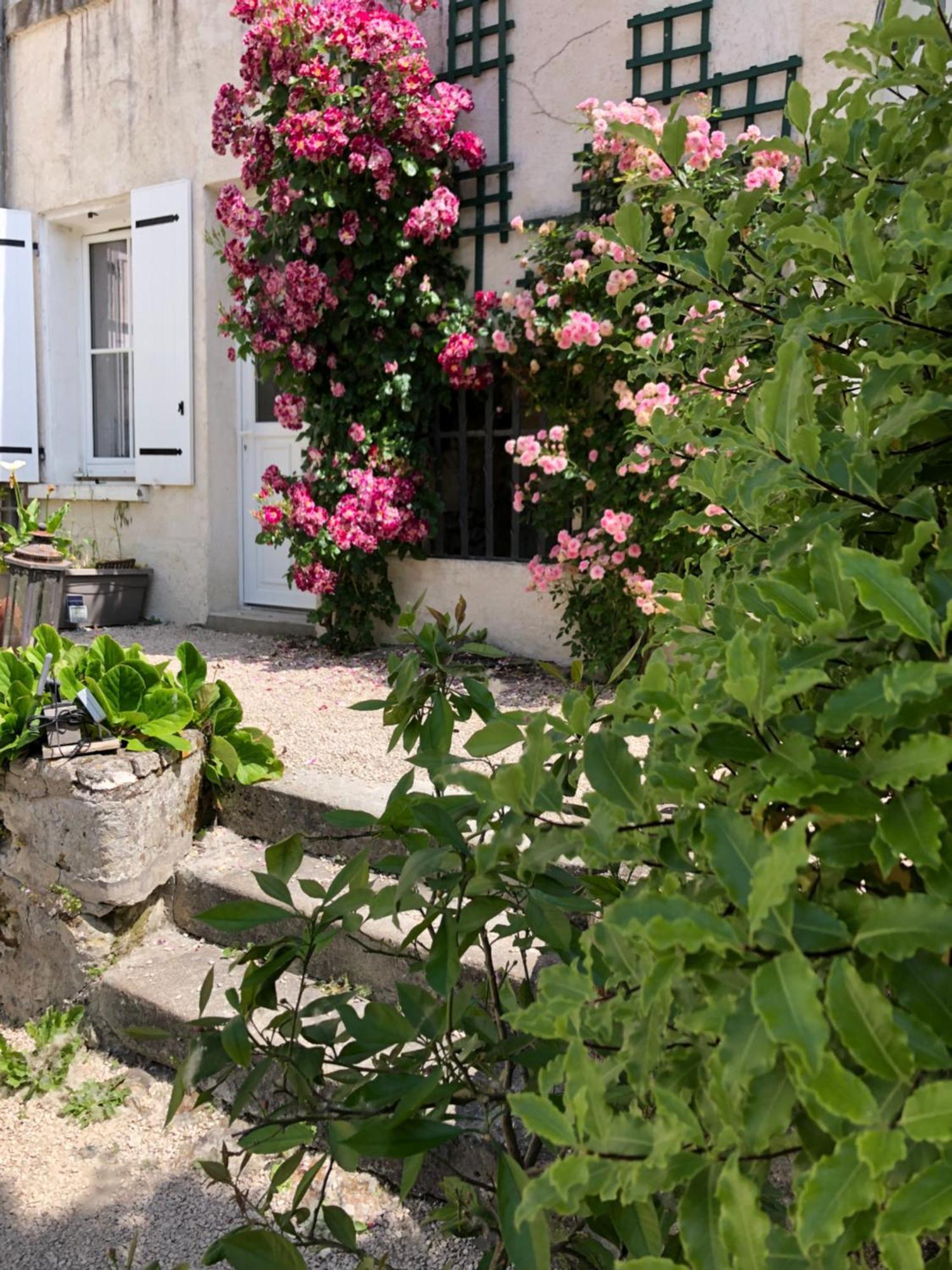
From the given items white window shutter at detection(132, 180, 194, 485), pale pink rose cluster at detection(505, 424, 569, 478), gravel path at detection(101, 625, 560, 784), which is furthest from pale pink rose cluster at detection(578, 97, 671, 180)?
white window shutter at detection(132, 180, 194, 485)

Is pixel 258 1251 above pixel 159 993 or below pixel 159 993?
above

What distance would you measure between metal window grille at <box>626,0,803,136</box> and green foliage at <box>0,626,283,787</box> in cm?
327

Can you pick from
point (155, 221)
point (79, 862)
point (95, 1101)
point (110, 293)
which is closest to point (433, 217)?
point (155, 221)

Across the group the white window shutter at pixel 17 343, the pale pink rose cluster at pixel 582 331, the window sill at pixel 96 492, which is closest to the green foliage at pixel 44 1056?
the pale pink rose cluster at pixel 582 331

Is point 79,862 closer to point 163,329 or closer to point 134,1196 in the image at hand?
point 134,1196

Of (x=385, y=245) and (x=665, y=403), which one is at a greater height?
(x=385, y=245)

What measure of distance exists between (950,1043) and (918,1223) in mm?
96

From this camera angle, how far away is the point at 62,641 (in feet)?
11.5

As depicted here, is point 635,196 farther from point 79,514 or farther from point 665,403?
point 79,514

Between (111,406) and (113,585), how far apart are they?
164 cm

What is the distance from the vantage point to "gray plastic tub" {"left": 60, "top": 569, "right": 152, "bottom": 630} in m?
6.93

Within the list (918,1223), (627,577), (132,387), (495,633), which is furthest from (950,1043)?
(132,387)

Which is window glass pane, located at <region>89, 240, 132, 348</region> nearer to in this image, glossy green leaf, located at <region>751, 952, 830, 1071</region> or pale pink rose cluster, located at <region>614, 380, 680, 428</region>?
pale pink rose cluster, located at <region>614, 380, 680, 428</region>

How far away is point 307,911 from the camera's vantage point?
2.80 meters
